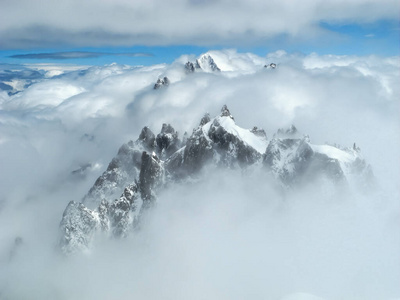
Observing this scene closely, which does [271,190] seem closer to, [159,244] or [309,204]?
[309,204]

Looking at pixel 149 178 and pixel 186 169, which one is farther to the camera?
pixel 186 169

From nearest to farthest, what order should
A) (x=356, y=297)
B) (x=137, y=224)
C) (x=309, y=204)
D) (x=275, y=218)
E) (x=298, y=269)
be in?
(x=356, y=297) → (x=298, y=269) → (x=309, y=204) → (x=275, y=218) → (x=137, y=224)

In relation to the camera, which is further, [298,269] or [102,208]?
[102,208]

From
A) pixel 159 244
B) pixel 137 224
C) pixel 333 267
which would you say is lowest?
pixel 159 244

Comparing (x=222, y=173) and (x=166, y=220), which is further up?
(x=222, y=173)

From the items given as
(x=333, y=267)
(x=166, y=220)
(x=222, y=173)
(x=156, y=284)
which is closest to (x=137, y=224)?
(x=166, y=220)

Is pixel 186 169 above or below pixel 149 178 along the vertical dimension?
above

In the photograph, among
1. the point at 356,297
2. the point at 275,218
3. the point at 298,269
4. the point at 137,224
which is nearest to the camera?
the point at 356,297

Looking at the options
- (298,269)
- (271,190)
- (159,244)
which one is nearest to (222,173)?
(271,190)

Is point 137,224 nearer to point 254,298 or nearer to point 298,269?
point 254,298

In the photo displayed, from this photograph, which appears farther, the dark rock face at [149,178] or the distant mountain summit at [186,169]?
the dark rock face at [149,178]

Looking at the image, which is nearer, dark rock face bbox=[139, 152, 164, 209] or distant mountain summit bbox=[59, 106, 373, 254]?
distant mountain summit bbox=[59, 106, 373, 254]
